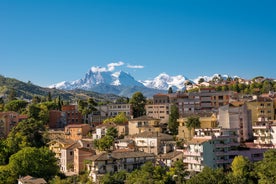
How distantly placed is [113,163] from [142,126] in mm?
17111

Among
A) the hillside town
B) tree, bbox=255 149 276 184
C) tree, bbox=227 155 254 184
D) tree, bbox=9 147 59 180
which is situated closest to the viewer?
tree, bbox=255 149 276 184

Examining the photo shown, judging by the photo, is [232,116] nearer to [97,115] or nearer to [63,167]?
[63,167]

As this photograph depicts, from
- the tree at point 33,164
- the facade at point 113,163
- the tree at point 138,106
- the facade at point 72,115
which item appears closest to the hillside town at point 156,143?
the facade at point 113,163

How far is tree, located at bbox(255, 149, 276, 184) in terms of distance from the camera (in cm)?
4231

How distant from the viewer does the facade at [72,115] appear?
280 ft

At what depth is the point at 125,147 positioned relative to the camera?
59.7 metres

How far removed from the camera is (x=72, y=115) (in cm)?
8625

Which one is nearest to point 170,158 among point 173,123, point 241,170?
point 241,170

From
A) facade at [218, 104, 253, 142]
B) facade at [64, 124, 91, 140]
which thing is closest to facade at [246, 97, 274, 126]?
facade at [218, 104, 253, 142]

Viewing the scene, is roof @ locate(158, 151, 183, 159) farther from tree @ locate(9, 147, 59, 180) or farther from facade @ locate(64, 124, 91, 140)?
facade @ locate(64, 124, 91, 140)

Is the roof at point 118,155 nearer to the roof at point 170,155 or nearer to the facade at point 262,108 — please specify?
the roof at point 170,155

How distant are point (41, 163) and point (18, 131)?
664 inches

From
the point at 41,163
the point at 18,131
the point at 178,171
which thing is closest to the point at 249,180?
the point at 178,171

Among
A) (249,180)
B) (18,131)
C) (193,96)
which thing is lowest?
(249,180)
